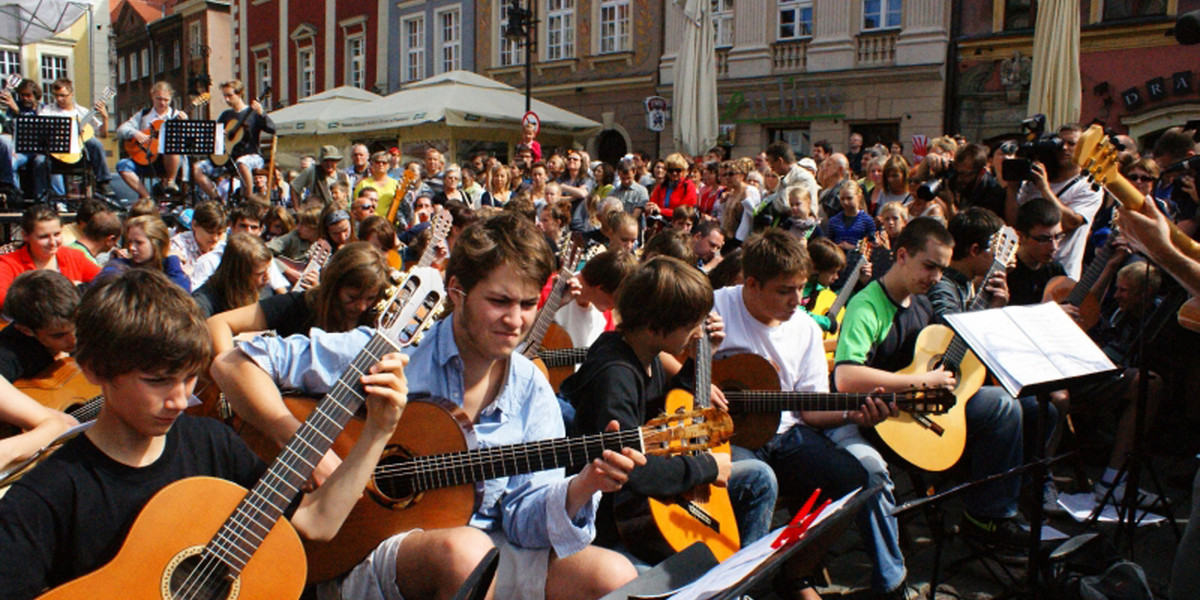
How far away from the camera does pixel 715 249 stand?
20.6 feet

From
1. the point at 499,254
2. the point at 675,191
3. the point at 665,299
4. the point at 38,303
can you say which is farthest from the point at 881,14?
the point at 38,303

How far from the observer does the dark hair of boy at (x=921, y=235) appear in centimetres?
396

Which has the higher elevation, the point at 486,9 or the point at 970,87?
the point at 486,9

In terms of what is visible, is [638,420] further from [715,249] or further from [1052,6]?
[1052,6]

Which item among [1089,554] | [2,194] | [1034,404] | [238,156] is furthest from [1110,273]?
[2,194]

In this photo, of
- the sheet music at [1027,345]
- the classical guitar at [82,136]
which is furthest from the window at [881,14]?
the sheet music at [1027,345]

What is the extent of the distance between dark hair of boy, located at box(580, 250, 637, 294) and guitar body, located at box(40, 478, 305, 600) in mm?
2372

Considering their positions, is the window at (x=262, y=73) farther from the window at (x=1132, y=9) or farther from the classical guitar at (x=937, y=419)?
the classical guitar at (x=937, y=419)

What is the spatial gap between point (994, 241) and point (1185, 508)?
71.4 inches

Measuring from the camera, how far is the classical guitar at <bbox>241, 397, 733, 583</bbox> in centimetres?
237

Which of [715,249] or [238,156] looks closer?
[715,249]

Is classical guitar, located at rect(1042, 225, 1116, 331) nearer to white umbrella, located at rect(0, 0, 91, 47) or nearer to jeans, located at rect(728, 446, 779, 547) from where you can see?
jeans, located at rect(728, 446, 779, 547)

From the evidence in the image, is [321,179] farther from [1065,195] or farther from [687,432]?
[687,432]

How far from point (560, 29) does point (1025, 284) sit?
19113 mm
